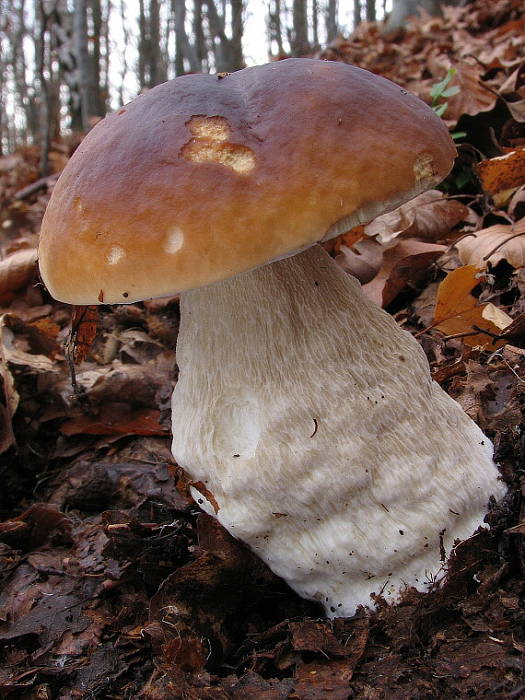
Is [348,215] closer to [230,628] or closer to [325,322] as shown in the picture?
[325,322]

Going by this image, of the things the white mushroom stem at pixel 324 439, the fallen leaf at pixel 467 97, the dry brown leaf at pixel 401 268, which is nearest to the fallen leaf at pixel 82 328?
the white mushroom stem at pixel 324 439

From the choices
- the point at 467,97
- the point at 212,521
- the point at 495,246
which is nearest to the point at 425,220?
the point at 495,246

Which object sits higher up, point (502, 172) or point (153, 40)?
point (153, 40)

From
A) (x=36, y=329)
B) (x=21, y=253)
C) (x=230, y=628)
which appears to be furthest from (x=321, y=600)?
(x=21, y=253)

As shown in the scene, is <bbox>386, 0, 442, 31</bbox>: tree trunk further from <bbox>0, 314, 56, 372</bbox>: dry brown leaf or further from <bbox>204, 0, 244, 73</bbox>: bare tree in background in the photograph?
<bbox>0, 314, 56, 372</bbox>: dry brown leaf

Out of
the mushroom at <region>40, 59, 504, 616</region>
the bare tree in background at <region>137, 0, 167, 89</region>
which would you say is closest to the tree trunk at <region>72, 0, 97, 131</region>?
the mushroom at <region>40, 59, 504, 616</region>

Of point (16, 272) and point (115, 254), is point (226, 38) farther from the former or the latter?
point (115, 254)
